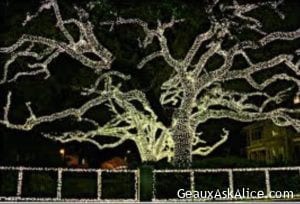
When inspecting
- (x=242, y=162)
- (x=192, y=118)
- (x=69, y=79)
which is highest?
(x=69, y=79)

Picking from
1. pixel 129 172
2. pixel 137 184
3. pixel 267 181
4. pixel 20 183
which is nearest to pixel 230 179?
pixel 267 181

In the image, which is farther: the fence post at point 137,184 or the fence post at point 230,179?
the fence post at point 230,179

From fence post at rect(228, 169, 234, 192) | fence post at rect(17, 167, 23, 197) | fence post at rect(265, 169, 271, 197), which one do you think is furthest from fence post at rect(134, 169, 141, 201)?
fence post at rect(265, 169, 271, 197)

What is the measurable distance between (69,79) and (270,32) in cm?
906

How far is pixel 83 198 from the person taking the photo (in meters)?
13.0

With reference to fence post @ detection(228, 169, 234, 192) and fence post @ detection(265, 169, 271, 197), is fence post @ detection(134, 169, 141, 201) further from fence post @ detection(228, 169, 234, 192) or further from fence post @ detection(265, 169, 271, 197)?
fence post @ detection(265, 169, 271, 197)

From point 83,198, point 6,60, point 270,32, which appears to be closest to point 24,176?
point 83,198

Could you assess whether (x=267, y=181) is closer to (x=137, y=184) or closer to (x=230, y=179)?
(x=230, y=179)

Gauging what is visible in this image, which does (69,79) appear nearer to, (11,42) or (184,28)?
(11,42)

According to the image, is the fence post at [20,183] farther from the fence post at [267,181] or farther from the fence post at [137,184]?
the fence post at [267,181]

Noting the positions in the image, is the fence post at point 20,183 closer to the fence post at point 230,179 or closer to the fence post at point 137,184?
the fence post at point 137,184

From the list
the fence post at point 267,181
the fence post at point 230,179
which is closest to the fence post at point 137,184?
the fence post at point 230,179

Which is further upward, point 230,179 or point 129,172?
point 129,172

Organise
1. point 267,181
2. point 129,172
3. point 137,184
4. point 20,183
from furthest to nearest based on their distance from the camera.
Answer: point 129,172, point 267,181, point 137,184, point 20,183
